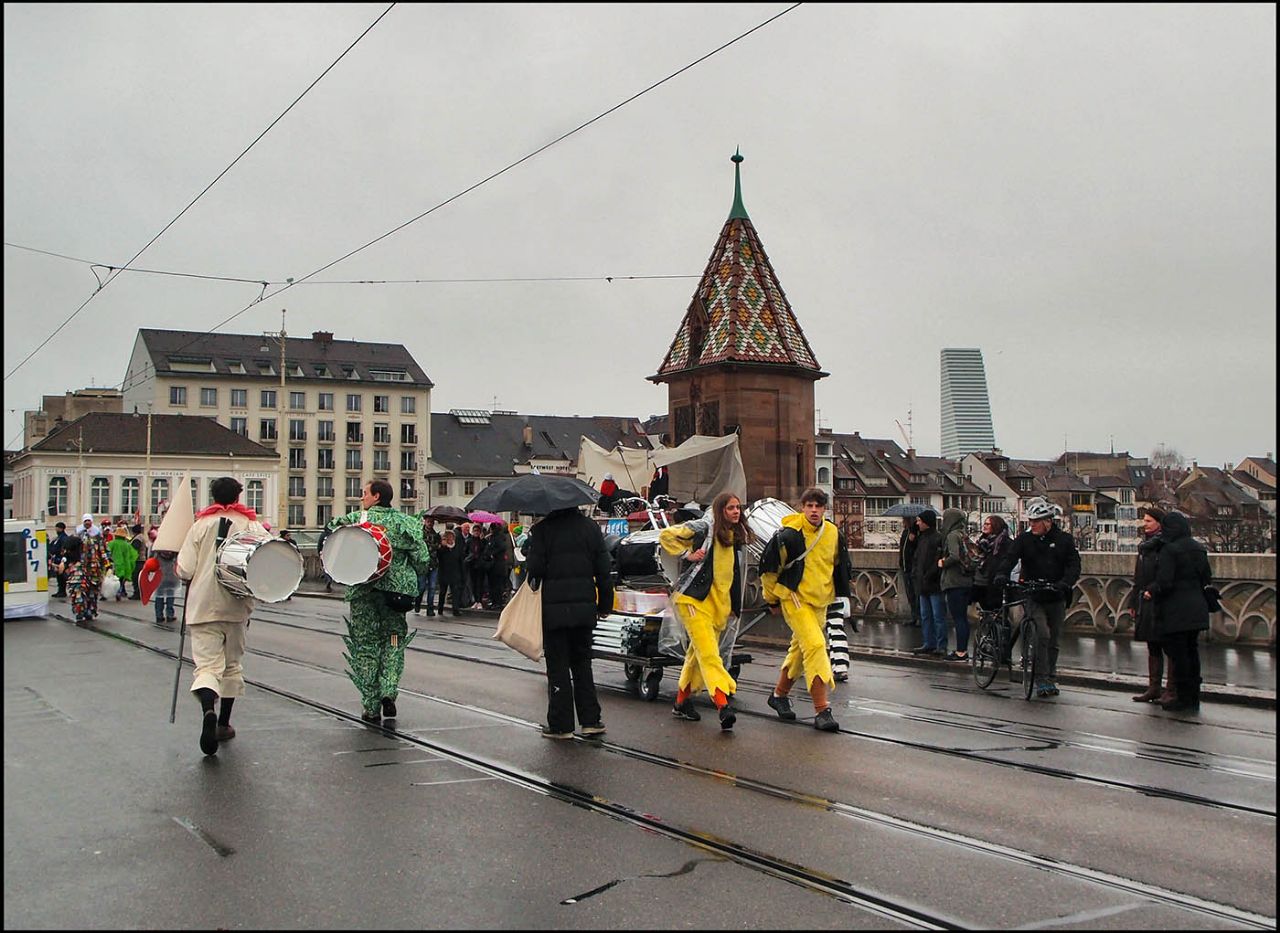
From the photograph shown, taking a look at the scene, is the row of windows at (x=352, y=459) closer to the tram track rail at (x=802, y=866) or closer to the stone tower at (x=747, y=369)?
the stone tower at (x=747, y=369)

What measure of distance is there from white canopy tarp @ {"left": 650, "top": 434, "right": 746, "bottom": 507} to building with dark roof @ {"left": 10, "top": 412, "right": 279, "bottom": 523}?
51.7 meters

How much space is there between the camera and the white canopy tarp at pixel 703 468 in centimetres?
2197

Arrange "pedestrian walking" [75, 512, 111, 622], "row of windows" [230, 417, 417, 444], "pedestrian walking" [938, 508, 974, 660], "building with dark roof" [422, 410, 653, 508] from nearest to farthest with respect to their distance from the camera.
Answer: "pedestrian walking" [938, 508, 974, 660]
"pedestrian walking" [75, 512, 111, 622]
"row of windows" [230, 417, 417, 444]
"building with dark roof" [422, 410, 653, 508]

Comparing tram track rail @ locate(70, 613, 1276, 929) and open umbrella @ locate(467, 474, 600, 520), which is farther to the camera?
open umbrella @ locate(467, 474, 600, 520)

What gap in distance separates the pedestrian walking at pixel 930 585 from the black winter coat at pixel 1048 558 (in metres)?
3.01

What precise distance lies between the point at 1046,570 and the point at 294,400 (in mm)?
100043

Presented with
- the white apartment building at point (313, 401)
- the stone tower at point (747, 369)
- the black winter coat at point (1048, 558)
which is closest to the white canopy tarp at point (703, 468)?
the stone tower at point (747, 369)

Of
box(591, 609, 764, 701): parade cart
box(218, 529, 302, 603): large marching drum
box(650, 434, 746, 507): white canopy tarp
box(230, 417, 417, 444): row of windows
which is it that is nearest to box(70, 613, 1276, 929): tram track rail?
box(218, 529, 302, 603): large marching drum

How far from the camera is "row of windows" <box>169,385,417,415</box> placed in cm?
10112

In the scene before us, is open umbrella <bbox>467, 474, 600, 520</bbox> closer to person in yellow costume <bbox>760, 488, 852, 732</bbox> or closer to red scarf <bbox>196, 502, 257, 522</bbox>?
person in yellow costume <bbox>760, 488, 852, 732</bbox>

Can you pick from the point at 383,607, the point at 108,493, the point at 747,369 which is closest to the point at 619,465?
the point at 747,369

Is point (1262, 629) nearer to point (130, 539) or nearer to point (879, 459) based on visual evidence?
point (130, 539)

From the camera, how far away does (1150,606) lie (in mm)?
11359

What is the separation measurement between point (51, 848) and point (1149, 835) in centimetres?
538
